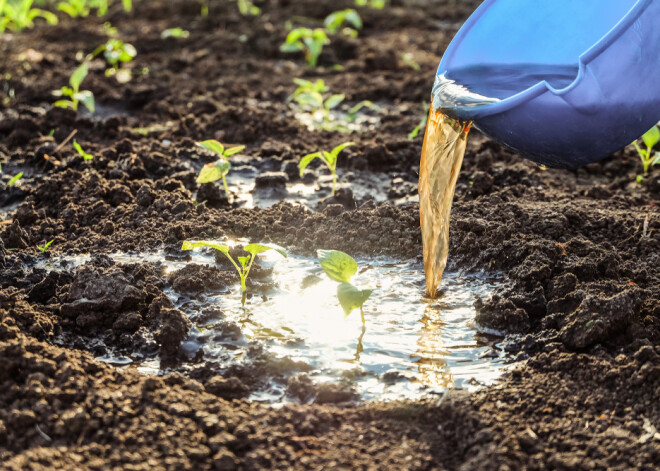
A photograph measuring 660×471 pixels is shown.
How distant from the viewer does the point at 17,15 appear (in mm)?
6961

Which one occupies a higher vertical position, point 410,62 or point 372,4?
point 372,4

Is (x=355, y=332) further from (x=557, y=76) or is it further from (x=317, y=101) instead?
(x=317, y=101)

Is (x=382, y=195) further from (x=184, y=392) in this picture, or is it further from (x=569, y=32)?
(x=184, y=392)

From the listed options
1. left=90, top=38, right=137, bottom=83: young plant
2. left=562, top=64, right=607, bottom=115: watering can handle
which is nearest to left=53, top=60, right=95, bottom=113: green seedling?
left=90, top=38, right=137, bottom=83: young plant

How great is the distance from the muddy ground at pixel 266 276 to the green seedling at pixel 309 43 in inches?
6.4

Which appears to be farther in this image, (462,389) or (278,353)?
(278,353)

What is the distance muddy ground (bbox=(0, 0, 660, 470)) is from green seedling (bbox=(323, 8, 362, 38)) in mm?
375

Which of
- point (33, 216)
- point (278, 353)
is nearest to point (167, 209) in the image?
point (33, 216)

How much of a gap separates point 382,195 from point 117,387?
1994mm

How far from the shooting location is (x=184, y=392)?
2387 mm

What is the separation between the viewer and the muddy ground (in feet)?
7.25

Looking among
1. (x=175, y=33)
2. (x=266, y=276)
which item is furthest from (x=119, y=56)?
(x=266, y=276)

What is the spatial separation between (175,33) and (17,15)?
1.61m

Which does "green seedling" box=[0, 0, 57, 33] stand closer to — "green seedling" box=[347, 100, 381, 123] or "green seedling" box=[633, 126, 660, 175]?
"green seedling" box=[347, 100, 381, 123]
